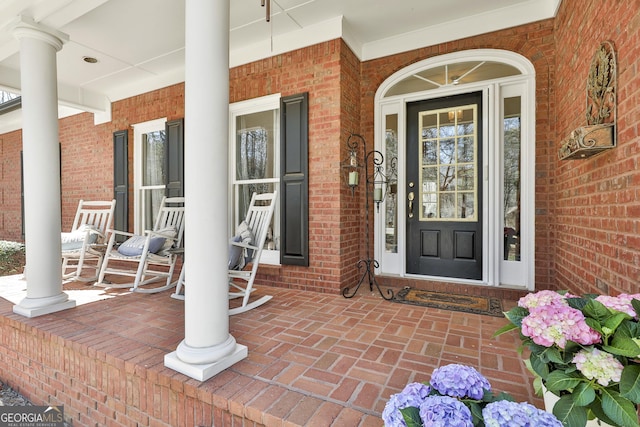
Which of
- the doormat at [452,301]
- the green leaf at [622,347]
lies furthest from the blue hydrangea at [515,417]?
the doormat at [452,301]

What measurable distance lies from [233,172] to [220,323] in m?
2.71

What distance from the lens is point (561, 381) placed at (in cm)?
96

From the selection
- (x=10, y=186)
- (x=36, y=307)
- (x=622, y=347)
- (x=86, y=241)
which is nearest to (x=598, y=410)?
(x=622, y=347)

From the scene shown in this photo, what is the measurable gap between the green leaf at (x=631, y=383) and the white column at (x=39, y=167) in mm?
3357

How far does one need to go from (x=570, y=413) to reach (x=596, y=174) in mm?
1702

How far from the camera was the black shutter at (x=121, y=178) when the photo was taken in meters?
4.96

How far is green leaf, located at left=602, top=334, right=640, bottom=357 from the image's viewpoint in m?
0.87

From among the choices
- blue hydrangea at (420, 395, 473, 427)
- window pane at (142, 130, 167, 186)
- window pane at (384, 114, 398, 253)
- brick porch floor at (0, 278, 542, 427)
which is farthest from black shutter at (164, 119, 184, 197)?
blue hydrangea at (420, 395, 473, 427)


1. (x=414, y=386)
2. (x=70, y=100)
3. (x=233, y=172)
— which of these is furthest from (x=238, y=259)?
(x=70, y=100)

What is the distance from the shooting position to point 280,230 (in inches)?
144

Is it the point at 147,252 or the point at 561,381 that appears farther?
the point at 147,252

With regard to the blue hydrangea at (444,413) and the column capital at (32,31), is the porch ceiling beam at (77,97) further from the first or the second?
the blue hydrangea at (444,413)

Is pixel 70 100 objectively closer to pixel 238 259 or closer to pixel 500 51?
pixel 238 259

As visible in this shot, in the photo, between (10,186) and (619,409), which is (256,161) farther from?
(10,186)
